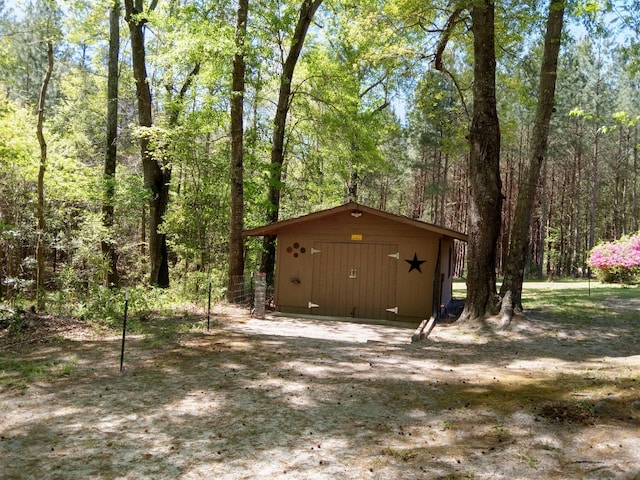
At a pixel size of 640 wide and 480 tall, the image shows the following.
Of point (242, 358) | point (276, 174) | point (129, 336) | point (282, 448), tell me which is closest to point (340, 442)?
point (282, 448)

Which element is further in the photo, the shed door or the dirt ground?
the shed door

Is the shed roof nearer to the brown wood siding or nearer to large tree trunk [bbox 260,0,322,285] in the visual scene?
the brown wood siding

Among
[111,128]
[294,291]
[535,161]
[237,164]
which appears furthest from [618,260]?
[111,128]

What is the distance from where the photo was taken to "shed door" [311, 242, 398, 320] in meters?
11.7

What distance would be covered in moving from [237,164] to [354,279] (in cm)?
409

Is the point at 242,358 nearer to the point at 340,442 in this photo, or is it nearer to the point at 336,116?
the point at 340,442

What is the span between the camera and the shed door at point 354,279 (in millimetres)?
11672

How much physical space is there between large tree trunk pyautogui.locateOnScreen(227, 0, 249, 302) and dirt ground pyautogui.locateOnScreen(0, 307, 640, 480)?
5.04 meters

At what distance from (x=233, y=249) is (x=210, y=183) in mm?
3107

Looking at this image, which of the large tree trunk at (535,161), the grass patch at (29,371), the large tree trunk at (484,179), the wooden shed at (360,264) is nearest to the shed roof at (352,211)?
the wooden shed at (360,264)

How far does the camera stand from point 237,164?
40.3 ft

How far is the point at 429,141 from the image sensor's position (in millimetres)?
26531

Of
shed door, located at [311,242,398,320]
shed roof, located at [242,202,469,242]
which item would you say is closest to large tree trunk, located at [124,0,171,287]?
shed roof, located at [242,202,469,242]

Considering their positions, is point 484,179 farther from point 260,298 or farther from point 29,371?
point 29,371
